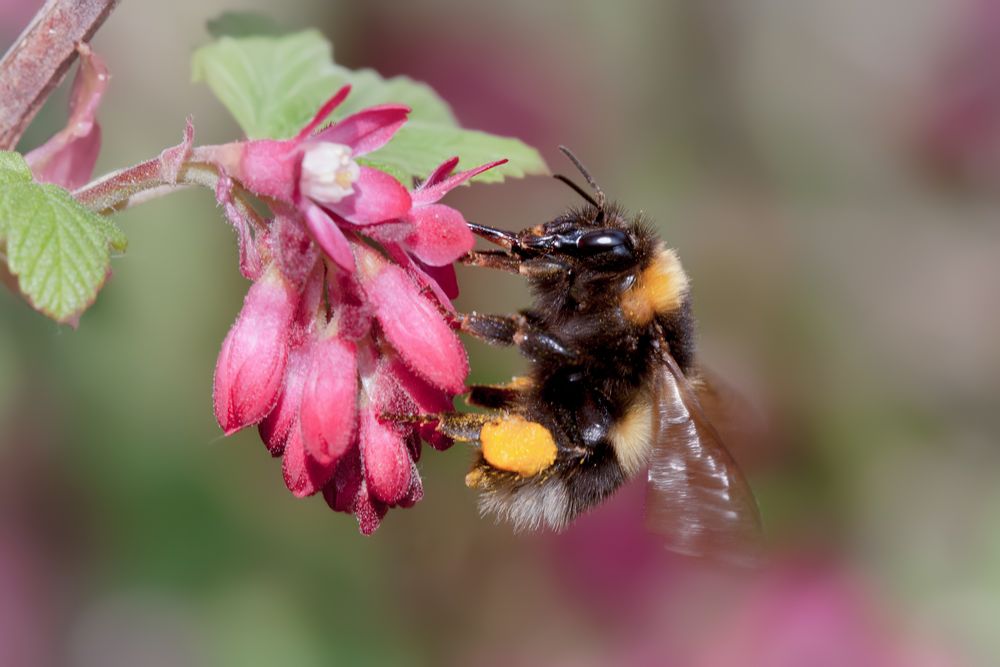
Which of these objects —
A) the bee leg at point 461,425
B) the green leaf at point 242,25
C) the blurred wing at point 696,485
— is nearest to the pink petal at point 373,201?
the bee leg at point 461,425

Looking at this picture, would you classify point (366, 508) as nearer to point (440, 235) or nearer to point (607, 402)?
point (440, 235)

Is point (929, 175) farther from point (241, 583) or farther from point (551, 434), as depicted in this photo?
point (551, 434)

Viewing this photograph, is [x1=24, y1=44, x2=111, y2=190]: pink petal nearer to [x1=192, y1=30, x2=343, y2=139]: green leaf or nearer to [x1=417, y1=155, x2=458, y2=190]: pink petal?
[x1=192, y1=30, x2=343, y2=139]: green leaf

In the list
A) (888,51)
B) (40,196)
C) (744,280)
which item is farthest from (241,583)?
(888,51)

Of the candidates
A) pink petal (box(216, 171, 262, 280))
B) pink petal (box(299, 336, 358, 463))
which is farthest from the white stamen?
pink petal (box(299, 336, 358, 463))

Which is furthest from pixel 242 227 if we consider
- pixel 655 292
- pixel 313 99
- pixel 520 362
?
pixel 520 362

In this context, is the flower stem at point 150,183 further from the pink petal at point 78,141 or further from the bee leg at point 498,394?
the bee leg at point 498,394

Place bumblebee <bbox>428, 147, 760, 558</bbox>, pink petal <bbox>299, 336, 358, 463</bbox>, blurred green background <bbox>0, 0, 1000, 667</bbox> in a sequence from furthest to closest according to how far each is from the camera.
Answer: blurred green background <bbox>0, 0, 1000, 667</bbox> → bumblebee <bbox>428, 147, 760, 558</bbox> → pink petal <bbox>299, 336, 358, 463</bbox>
